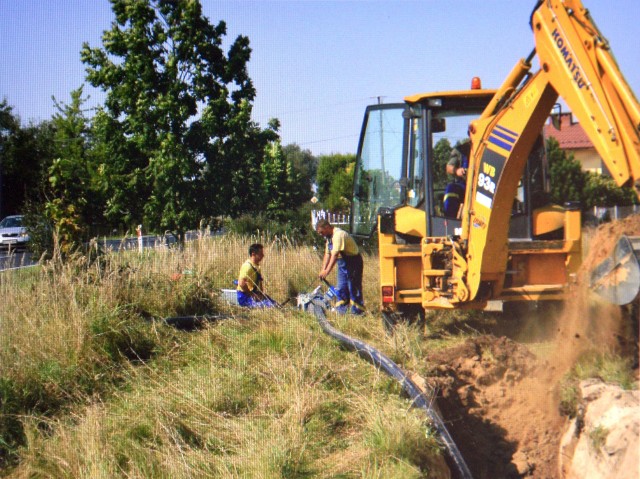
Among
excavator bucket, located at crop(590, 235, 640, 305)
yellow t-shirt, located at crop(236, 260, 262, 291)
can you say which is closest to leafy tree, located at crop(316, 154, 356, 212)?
yellow t-shirt, located at crop(236, 260, 262, 291)

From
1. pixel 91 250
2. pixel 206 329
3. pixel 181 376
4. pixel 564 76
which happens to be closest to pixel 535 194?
pixel 564 76

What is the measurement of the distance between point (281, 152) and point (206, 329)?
2299 centimetres

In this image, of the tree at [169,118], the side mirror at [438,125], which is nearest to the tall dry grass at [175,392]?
the side mirror at [438,125]

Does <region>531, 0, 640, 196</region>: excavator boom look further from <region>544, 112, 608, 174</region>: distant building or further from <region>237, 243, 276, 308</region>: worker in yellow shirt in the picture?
<region>237, 243, 276, 308</region>: worker in yellow shirt

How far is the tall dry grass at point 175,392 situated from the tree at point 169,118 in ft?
17.6

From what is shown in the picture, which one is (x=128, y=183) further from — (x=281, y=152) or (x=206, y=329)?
(x=281, y=152)

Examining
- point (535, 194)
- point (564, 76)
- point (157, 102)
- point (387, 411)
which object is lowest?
point (387, 411)

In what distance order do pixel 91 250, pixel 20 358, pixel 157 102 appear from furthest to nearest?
1. pixel 157 102
2. pixel 91 250
3. pixel 20 358

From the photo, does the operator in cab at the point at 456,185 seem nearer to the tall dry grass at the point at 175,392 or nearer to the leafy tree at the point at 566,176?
the tall dry grass at the point at 175,392

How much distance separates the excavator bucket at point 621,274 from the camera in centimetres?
515

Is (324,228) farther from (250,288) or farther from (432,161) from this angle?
(432,161)

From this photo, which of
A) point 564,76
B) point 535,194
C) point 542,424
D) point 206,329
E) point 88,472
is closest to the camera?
point 88,472

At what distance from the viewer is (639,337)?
576 cm

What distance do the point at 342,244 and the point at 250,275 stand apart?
1.44 m
